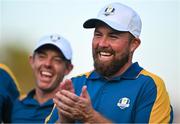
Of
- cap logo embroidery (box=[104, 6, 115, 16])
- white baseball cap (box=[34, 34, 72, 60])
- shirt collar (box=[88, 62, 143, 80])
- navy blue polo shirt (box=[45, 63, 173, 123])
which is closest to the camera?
navy blue polo shirt (box=[45, 63, 173, 123])

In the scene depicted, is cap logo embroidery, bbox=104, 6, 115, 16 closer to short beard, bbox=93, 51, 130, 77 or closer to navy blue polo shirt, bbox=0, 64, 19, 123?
short beard, bbox=93, 51, 130, 77

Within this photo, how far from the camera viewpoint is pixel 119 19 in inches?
103

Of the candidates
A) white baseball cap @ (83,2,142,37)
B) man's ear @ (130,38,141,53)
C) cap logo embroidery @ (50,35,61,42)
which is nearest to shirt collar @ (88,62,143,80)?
man's ear @ (130,38,141,53)

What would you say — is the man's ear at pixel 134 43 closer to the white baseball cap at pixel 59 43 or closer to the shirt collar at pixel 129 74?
the shirt collar at pixel 129 74

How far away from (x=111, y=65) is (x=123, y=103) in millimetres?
286

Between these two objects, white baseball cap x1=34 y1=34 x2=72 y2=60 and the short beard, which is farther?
white baseball cap x1=34 y1=34 x2=72 y2=60

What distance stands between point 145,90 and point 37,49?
1341 millimetres

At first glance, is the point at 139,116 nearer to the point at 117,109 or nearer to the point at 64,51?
the point at 117,109

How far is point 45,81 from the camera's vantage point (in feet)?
11.2

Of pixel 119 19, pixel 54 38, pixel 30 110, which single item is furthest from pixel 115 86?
pixel 54 38

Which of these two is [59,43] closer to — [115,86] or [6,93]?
[6,93]

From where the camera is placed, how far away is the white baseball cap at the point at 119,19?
2.55 meters

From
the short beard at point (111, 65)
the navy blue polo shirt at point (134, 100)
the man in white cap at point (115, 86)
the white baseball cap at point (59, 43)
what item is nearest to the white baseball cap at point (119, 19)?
the man in white cap at point (115, 86)

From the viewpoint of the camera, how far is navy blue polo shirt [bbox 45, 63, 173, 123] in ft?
7.68
